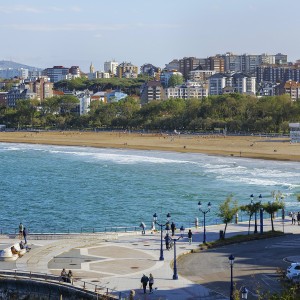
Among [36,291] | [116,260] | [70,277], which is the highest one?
[70,277]

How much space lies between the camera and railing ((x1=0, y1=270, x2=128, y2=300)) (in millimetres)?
25391

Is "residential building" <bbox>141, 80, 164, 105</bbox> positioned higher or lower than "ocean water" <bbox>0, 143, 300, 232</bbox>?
higher

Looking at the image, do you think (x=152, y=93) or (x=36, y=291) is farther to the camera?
(x=152, y=93)

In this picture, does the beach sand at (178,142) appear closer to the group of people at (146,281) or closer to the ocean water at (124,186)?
the ocean water at (124,186)

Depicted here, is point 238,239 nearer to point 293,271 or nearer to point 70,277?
point 293,271

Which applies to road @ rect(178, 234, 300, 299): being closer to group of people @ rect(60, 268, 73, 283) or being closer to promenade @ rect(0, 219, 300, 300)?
promenade @ rect(0, 219, 300, 300)

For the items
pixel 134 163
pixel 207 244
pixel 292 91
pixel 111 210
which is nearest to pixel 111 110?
pixel 292 91

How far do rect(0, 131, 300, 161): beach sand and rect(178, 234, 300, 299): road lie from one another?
47661mm

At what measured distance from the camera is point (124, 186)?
62938 millimetres

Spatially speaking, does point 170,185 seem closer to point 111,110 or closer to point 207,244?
point 207,244

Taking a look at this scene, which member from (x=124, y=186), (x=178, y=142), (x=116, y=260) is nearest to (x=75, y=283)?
(x=116, y=260)

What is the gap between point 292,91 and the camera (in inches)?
7259

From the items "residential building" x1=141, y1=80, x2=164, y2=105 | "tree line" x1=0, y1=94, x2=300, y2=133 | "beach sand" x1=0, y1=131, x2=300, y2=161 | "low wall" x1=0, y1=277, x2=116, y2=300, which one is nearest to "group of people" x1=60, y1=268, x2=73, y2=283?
"low wall" x1=0, y1=277, x2=116, y2=300

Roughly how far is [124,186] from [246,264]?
110ft
